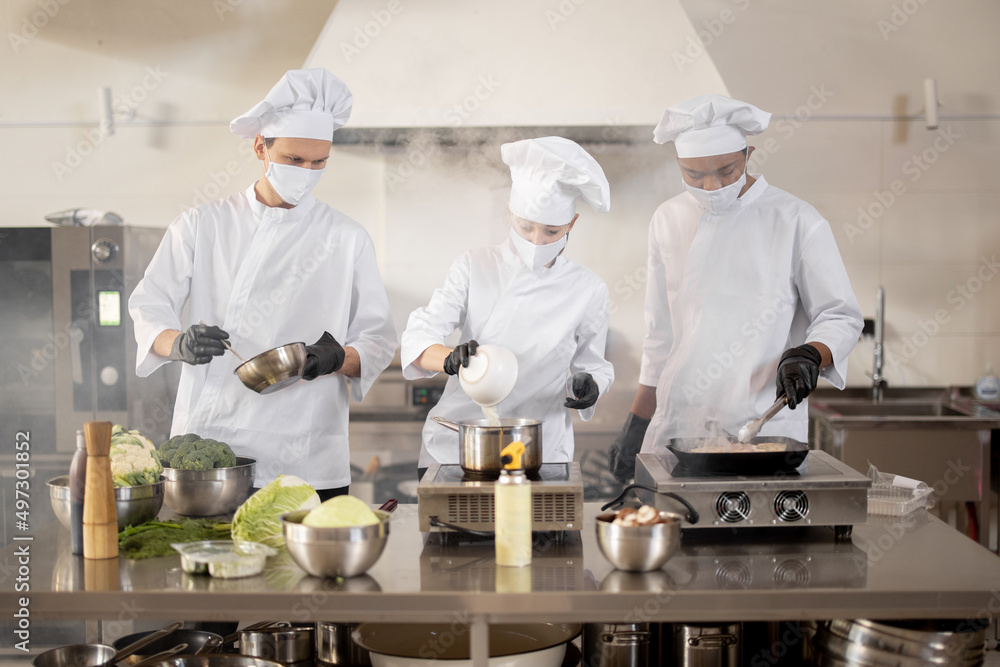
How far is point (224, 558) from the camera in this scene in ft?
5.16

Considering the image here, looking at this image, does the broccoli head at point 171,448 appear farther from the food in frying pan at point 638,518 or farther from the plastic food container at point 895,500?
the plastic food container at point 895,500

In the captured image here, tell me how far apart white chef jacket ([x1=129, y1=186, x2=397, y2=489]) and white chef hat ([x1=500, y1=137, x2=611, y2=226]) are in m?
0.60

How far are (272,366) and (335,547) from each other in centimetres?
89

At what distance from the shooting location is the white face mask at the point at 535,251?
268 centimetres

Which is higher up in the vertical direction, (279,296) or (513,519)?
(279,296)

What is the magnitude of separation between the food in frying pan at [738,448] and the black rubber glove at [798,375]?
20 centimetres

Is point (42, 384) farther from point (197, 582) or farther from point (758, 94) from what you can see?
point (758, 94)

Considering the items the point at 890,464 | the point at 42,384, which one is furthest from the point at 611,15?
the point at 42,384

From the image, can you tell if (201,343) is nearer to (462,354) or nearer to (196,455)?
(196,455)

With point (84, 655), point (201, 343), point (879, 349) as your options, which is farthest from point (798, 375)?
point (879, 349)

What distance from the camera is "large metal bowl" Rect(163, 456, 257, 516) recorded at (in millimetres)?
1968

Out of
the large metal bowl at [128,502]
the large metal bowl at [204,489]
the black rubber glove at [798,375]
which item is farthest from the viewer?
the black rubber glove at [798,375]

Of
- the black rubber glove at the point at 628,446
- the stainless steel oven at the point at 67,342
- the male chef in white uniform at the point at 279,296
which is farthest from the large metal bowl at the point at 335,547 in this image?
the stainless steel oven at the point at 67,342

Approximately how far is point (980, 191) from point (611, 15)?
6.72 feet
